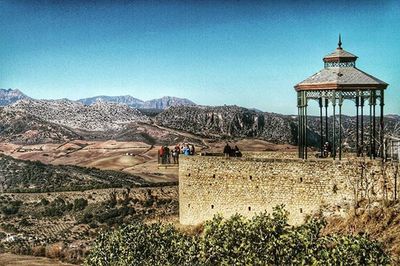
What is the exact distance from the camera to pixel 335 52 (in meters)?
23.3

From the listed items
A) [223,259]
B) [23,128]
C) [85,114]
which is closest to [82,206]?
[223,259]

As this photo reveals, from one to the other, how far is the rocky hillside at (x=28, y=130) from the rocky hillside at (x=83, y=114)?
5.81m

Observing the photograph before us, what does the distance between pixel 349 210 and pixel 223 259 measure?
6.38 meters

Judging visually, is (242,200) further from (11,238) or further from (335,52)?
(11,238)

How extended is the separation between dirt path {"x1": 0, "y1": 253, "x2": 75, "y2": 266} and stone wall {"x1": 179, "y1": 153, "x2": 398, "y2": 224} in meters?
7.78

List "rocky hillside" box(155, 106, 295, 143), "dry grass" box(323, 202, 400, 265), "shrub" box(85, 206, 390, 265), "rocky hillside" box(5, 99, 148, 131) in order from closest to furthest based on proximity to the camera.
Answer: "shrub" box(85, 206, 390, 265)
"dry grass" box(323, 202, 400, 265)
"rocky hillside" box(155, 106, 295, 143)
"rocky hillside" box(5, 99, 148, 131)

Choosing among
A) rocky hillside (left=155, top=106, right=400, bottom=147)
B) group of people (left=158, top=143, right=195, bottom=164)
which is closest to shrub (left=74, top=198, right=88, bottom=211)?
group of people (left=158, top=143, right=195, bottom=164)

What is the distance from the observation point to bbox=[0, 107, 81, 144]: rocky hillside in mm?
93812

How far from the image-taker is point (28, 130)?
317 feet

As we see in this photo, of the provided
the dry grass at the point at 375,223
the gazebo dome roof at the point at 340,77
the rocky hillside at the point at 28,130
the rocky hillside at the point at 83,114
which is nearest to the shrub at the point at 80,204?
the gazebo dome roof at the point at 340,77

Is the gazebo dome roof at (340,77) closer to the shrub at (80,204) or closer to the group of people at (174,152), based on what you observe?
the group of people at (174,152)

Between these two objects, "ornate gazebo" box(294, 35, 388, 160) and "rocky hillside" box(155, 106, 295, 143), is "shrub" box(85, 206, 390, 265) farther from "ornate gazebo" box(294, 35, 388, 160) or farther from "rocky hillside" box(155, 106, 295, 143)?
"rocky hillside" box(155, 106, 295, 143)

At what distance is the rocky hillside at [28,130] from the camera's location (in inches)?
3693

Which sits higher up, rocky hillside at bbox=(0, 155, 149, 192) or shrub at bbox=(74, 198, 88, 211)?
rocky hillside at bbox=(0, 155, 149, 192)
